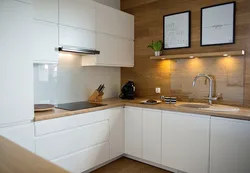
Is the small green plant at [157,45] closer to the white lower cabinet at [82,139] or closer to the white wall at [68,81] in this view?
the white wall at [68,81]

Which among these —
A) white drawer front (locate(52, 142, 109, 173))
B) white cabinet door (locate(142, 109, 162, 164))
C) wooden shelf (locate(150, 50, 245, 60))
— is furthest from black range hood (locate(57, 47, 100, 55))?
white drawer front (locate(52, 142, 109, 173))

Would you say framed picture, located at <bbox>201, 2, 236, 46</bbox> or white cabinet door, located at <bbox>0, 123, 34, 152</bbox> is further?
framed picture, located at <bbox>201, 2, 236, 46</bbox>

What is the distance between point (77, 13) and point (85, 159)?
6.06ft

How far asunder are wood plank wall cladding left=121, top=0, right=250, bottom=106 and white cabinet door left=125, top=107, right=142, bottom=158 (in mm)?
622

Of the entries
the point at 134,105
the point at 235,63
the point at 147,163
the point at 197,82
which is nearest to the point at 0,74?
the point at 134,105

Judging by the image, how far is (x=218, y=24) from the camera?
2.68 meters

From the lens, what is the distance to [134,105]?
293cm

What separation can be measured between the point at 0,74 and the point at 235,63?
259 centimetres

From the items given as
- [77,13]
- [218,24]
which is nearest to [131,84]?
[77,13]

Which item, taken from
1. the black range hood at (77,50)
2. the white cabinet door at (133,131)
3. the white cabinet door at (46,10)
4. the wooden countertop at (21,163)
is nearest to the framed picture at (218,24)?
the white cabinet door at (133,131)

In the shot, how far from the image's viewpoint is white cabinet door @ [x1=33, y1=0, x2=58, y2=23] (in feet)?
7.35

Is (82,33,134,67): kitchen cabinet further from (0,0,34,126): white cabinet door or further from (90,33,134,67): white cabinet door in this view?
(0,0,34,126): white cabinet door

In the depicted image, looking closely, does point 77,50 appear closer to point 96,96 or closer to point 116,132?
point 96,96

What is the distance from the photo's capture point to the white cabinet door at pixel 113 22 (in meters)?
2.97
